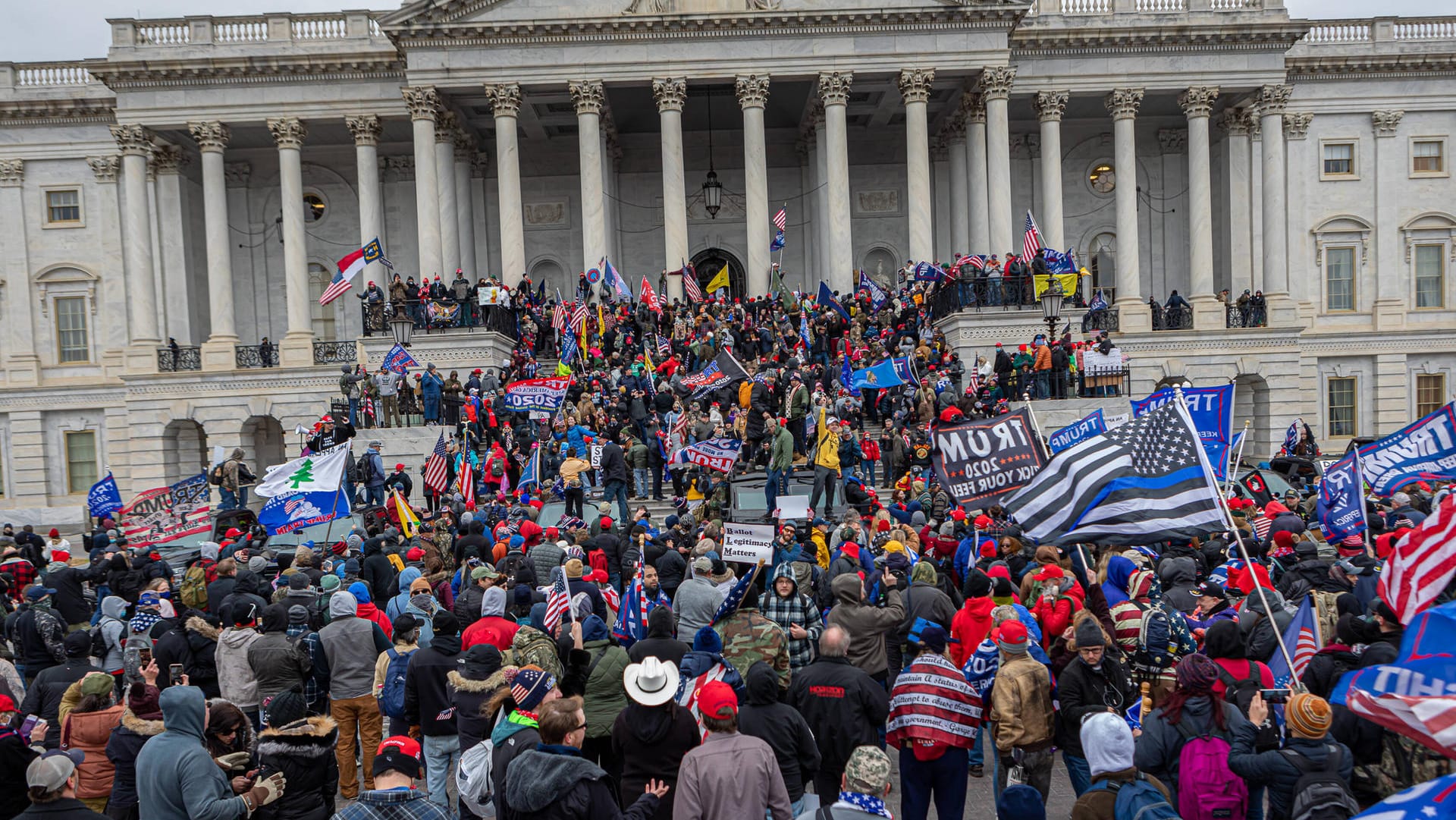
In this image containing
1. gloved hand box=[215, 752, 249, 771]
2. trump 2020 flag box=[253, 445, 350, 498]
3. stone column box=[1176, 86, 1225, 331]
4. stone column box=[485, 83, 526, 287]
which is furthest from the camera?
stone column box=[1176, 86, 1225, 331]

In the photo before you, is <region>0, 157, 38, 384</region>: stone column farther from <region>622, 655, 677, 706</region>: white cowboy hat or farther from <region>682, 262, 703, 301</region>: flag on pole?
<region>622, 655, 677, 706</region>: white cowboy hat

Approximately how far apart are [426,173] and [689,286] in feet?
32.4

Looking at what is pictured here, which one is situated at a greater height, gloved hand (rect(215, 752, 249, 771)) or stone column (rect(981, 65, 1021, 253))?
stone column (rect(981, 65, 1021, 253))

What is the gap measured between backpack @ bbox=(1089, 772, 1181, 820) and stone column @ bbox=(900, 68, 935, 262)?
30010mm

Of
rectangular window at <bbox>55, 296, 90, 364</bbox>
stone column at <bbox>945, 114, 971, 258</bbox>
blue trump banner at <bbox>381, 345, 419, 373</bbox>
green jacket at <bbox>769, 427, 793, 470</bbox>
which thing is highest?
stone column at <bbox>945, 114, 971, 258</bbox>

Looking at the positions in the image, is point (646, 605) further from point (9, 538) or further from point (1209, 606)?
point (9, 538)

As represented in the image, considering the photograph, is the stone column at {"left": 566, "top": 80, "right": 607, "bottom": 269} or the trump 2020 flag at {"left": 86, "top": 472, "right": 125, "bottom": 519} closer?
the trump 2020 flag at {"left": 86, "top": 472, "right": 125, "bottom": 519}

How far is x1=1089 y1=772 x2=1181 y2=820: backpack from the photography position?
5.09m

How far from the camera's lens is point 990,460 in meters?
12.1

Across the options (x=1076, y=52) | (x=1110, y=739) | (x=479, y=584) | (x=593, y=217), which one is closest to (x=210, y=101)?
(x=593, y=217)

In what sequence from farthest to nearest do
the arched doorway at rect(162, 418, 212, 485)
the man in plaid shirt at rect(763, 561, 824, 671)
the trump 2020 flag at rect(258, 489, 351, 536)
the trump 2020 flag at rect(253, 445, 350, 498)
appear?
the arched doorway at rect(162, 418, 212, 485), the trump 2020 flag at rect(253, 445, 350, 498), the trump 2020 flag at rect(258, 489, 351, 536), the man in plaid shirt at rect(763, 561, 824, 671)

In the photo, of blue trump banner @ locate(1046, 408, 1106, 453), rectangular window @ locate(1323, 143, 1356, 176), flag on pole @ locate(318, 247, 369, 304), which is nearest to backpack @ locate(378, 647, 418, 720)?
blue trump banner @ locate(1046, 408, 1106, 453)

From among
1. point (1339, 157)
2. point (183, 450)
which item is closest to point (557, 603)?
point (183, 450)

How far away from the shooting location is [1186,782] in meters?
5.98
